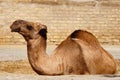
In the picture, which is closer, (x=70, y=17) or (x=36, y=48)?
(x=36, y=48)

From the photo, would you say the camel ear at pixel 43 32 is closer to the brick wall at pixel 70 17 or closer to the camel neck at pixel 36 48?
the camel neck at pixel 36 48

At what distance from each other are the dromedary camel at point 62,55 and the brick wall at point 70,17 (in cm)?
1191

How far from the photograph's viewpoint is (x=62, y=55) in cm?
659

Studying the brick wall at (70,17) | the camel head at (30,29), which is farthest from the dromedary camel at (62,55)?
the brick wall at (70,17)

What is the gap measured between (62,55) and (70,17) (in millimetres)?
12851

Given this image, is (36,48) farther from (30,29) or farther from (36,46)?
(30,29)

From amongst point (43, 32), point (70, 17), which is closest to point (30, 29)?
point (43, 32)

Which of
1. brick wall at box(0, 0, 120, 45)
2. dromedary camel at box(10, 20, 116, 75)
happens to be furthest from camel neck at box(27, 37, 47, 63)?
brick wall at box(0, 0, 120, 45)

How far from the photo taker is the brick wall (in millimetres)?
18828

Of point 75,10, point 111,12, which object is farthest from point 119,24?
point 75,10

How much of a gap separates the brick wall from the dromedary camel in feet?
39.1

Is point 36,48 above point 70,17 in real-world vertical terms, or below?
above

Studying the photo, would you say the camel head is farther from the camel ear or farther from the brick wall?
the brick wall

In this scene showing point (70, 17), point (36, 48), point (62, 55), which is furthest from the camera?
point (70, 17)
